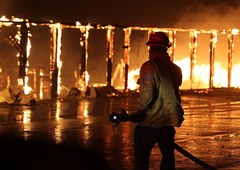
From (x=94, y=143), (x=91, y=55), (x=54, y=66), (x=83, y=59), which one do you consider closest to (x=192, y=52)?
(x=83, y=59)

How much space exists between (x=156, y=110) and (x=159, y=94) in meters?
0.16

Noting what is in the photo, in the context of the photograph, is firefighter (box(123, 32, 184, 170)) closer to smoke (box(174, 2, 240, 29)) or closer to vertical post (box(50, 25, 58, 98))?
vertical post (box(50, 25, 58, 98))

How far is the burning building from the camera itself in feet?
67.7

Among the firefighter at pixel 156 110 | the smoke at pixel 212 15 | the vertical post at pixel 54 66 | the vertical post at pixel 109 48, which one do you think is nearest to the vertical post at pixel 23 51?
the vertical post at pixel 54 66

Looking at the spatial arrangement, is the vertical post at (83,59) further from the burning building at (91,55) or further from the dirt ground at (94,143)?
the dirt ground at (94,143)

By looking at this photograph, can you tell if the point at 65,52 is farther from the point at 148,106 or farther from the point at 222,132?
the point at 148,106

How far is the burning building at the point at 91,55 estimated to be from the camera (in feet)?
67.7

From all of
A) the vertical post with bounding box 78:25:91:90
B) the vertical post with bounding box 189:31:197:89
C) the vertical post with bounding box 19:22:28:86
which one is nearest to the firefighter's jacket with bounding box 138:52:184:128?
the vertical post with bounding box 19:22:28:86

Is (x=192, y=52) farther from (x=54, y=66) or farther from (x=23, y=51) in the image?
(x=23, y=51)

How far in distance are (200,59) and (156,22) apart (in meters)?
7.53

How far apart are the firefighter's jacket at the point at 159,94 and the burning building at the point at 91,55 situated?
16.6 m

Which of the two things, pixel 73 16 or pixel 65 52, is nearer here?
pixel 73 16

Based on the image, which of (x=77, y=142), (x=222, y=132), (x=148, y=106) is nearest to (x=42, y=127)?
(x=77, y=142)

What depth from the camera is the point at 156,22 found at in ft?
94.2
